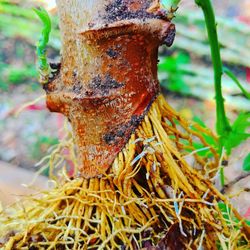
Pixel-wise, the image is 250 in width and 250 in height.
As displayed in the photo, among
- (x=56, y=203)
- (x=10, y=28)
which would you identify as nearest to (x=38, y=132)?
(x=10, y=28)

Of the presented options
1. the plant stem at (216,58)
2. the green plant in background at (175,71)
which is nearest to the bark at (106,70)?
the plant stem at (216,58)

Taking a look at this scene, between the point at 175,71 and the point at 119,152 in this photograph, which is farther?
the point at 175,71

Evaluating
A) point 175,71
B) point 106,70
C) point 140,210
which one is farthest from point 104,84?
point 175,71

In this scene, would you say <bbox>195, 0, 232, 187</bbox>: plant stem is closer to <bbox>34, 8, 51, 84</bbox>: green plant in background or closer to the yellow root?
the yellow root

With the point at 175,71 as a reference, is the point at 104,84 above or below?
above

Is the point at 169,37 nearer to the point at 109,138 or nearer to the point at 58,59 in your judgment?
the point at 109,138

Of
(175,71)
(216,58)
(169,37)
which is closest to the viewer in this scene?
(169,37)

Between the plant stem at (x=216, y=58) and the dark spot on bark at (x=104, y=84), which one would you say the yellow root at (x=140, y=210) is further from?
the plant stem at (x=216, y=58)

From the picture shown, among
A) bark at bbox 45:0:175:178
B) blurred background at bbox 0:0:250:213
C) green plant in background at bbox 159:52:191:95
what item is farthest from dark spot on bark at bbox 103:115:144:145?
green plant in background at bbox 159:52:191:95
